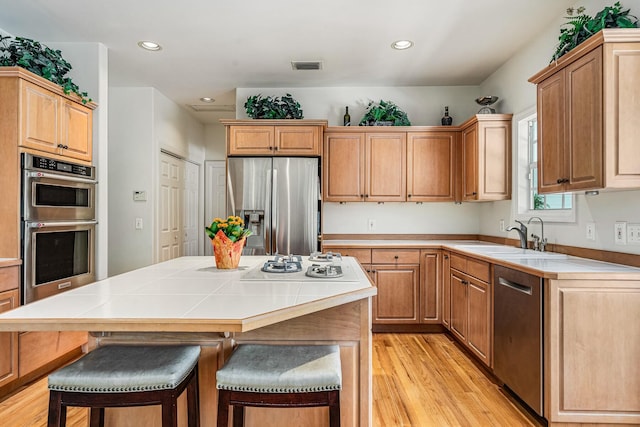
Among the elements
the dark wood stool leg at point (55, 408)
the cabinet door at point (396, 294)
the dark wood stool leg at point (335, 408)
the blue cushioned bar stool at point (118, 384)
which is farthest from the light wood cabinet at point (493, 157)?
the dark wood stool leg at point (55, 408)

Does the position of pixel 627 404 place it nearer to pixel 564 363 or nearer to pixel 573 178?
pixel 564 363

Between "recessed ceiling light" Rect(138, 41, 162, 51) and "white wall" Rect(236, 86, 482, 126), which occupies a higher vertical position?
"recessed ceiling light" Rect(138, 41, 162, 51)

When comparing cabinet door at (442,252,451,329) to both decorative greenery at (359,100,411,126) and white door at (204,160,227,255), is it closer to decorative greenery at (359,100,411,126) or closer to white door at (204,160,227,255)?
decorative greenery at (359,100,411,126)

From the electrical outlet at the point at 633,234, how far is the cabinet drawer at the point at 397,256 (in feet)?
6.11

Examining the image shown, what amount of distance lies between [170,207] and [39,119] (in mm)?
2492

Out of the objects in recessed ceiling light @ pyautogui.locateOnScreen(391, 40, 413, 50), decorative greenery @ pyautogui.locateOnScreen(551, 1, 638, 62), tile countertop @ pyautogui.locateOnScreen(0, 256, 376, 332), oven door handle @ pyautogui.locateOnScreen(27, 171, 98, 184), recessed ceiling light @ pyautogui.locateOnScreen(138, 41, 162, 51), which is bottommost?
tile countertop @ pyautogui.locateOnScreen(0, 256, 376, 332)

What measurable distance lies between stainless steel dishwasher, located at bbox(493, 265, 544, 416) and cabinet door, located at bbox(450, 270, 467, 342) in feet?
2.04

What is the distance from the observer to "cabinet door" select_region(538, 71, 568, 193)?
232 centimetres

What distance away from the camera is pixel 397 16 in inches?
→ 114

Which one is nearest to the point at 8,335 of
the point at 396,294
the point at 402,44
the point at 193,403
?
the point at 193,403

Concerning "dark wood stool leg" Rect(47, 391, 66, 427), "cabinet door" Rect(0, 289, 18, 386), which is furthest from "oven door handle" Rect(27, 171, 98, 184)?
"dark wood stool leg" Rect(47, 391, 66, 427)

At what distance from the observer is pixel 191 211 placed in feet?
19.5

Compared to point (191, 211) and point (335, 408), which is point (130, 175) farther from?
point (335, 408)

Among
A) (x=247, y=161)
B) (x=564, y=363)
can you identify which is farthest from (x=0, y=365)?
(x=564, y=363)
